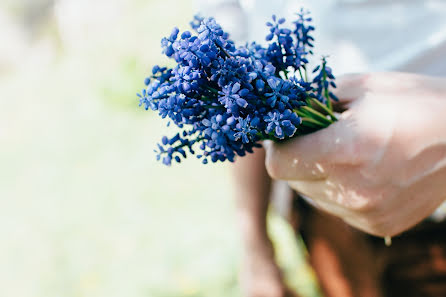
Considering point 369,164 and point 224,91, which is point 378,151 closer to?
point 369,164

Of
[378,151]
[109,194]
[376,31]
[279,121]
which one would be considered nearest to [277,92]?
[279,121]

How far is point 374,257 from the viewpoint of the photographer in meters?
2.03

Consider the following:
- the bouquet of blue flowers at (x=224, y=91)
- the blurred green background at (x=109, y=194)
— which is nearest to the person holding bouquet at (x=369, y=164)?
the bouquet of blue flowers at (x=224, y=91)

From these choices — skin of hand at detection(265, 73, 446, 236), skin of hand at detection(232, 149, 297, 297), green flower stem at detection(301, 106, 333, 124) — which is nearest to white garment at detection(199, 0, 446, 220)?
skin of hand at detection(265, 73, 446, 236)

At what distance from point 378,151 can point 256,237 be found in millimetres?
1077

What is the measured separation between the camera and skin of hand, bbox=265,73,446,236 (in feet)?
3.41

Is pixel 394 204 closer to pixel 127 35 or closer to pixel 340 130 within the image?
pixel 340 130

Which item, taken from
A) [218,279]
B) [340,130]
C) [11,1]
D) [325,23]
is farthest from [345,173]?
[11,1]

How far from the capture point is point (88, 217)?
3457 mm

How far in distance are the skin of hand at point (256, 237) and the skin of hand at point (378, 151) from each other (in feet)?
2.75

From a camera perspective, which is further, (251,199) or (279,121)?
(251,199)

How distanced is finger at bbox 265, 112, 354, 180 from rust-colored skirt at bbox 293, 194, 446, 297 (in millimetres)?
902

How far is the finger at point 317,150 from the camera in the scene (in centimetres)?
103

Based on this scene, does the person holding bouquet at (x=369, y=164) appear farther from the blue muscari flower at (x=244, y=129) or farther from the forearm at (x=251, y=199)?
the blue muscari flower at (x=244, y=129)
